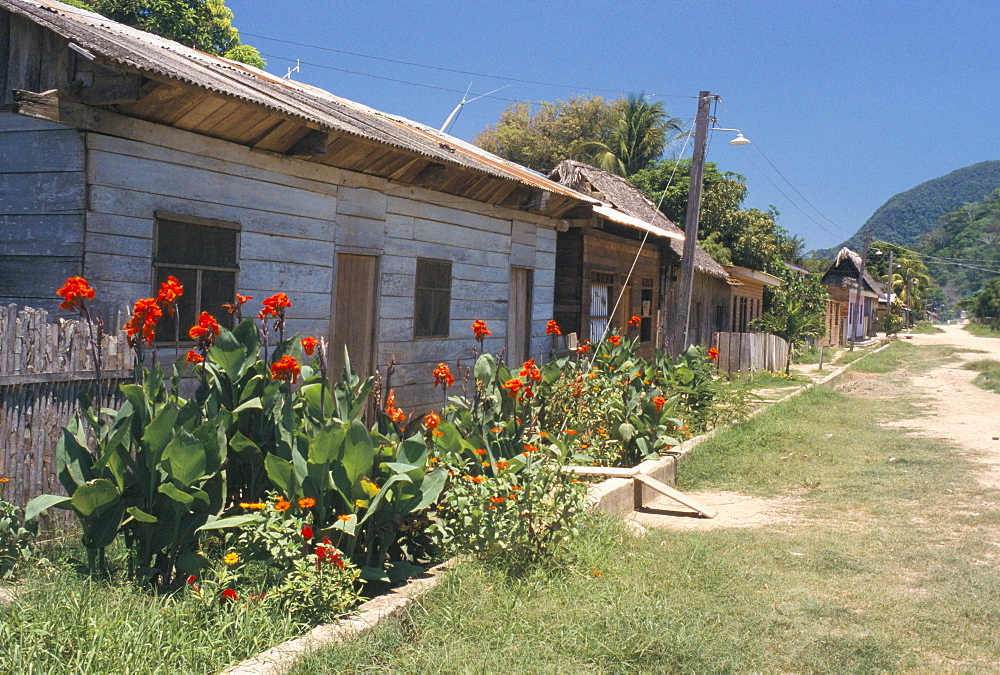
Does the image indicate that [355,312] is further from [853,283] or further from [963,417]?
[853,283]

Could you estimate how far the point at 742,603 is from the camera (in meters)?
4.46

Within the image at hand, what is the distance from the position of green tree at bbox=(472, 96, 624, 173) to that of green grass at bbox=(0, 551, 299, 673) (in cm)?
3503

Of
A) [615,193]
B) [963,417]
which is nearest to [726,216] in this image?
[615,193]

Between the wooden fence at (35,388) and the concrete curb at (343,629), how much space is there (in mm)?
1899

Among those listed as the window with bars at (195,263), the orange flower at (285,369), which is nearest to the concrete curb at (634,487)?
the orange flower at (285,369)

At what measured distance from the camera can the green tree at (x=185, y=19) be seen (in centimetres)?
2428

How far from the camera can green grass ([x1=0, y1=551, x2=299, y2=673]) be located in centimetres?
291

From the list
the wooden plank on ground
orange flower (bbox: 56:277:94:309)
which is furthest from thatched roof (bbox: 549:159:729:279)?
orange flower (bbox: 56:277:94:309)

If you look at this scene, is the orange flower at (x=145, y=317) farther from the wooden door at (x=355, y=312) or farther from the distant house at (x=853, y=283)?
the distant house at (x=853, y=283)

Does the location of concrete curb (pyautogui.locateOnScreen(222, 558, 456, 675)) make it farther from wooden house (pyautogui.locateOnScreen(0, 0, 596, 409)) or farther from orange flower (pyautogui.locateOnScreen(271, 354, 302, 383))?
wooden house (pyautogui.locateOnScreen(0, 0, 596, 409))

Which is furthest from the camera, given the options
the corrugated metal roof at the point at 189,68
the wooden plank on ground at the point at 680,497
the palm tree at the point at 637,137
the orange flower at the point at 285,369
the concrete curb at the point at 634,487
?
the palm tree at the point at 637,137

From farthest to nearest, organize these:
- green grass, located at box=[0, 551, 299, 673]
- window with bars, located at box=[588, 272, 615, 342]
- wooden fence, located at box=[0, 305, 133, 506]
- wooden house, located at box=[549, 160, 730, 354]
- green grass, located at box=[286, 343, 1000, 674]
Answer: window with bars, located at box=[588, 272, 615, 342]
wooden house, located at box=[549, 160, 730, 354]
wooden fence, located at box=[0, 305, 133, 506]
green grass, located at box=[286, 343, 1000, 674]
green grass, located at box=[0, 551, 299, 673]

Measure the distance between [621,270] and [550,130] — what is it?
25.7 m

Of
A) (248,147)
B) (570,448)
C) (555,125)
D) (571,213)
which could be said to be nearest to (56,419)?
(248,147)
